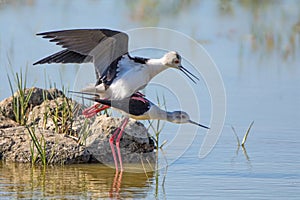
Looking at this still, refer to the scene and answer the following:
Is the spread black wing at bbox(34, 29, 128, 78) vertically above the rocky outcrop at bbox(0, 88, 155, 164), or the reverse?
the spread black wing at bbox(34, 29, 128, 78)

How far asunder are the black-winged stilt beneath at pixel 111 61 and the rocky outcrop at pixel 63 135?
0.20m

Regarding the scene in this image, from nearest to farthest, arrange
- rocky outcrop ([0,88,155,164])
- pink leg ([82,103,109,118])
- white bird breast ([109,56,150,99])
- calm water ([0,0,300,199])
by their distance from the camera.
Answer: calm water ([0,0,300,199]) → rocky outcrop ([0,88,155,164]) → white bird breast ([109,56,150,99]) → pink leg ([82,103,109,118])

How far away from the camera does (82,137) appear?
8.09 metres

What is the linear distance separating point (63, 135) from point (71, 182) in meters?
0.84

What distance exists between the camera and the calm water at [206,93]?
7.30 m

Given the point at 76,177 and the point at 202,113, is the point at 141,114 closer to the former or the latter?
the point at 76,177

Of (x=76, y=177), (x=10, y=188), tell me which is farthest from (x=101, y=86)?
(x=10, y=188)

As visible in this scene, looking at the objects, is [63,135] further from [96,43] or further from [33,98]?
[96,43]

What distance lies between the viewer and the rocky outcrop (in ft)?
25.9

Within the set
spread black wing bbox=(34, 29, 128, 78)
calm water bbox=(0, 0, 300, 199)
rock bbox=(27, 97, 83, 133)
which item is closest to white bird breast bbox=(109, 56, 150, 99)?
spread black wing bbox=(34, 29, 128, 78)

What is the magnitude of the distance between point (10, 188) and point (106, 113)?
1.78 meters

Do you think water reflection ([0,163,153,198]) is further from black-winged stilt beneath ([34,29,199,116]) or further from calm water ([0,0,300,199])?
black-winged stilt beneath ([34,29,199,116])

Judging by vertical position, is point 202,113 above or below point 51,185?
above

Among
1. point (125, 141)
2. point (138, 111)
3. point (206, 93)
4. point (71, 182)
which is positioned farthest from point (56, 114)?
point (206, 93)
